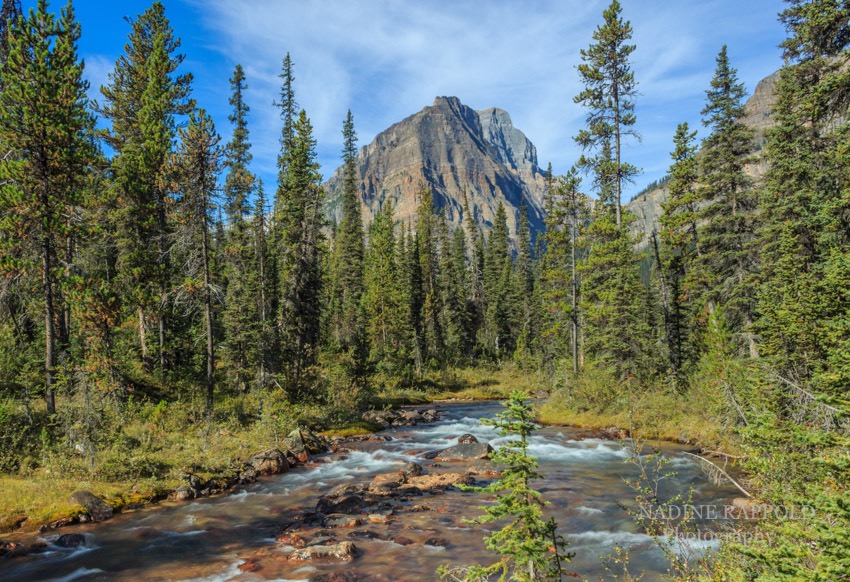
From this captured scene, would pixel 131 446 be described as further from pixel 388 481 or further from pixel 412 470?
pixel 412 470

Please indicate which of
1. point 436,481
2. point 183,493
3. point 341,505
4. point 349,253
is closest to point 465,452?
point 436,481

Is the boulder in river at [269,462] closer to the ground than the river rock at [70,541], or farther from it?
closer to the ground

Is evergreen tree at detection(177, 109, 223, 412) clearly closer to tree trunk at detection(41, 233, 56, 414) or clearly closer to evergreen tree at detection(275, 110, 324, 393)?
tree trunk at detection(41, 233, 56, 414)

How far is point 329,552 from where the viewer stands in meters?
10.6

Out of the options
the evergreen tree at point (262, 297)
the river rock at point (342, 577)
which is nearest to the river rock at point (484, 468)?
the river rock at point (342, 577)

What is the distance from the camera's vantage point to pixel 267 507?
1436 cm

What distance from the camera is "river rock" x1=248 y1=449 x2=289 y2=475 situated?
1778 cm

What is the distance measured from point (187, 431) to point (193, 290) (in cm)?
618

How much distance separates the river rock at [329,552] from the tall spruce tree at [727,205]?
2292 cm

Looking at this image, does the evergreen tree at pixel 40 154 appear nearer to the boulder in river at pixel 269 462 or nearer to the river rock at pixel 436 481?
the boulder in river at pixel 269 462

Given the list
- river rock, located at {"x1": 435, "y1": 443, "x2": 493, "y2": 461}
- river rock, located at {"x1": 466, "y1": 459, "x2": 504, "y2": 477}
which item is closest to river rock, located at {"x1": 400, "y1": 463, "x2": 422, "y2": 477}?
river rock, located at {"x1": 466, "y1": 459, "x2": 504, "y2": 477}

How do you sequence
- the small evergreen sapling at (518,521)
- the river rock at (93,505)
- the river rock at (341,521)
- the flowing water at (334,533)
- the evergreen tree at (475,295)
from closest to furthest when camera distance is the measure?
the small evergreen sapling at (518,521) < the flowing water at (334,533) < the river rock at (341,521) < the river rock at (93,505) < the evergreen tree at (475,295)

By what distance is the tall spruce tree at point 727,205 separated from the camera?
2488 cm

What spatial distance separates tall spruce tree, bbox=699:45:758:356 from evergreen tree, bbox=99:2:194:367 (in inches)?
1154
